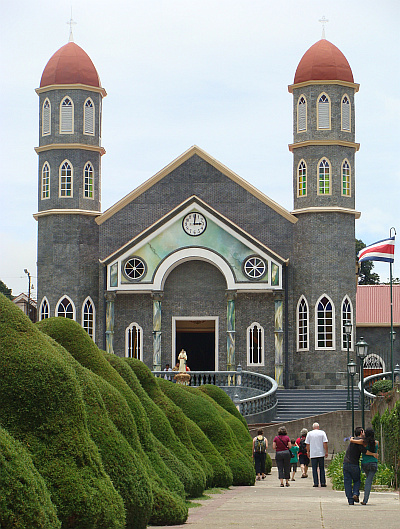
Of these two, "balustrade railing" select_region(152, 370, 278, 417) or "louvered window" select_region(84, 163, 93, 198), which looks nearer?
"balustrade railing" select_region(152, 370, 278, 417)

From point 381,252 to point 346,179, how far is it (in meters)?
4.89

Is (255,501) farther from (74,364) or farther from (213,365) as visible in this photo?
(213,365)

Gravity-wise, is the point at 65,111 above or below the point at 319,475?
above

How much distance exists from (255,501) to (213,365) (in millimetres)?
27848

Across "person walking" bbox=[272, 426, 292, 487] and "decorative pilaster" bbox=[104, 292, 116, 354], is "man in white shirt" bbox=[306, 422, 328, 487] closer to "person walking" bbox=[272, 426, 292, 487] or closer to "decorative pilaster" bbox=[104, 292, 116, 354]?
"person walking" bbox=[272, 426, 292, 487]

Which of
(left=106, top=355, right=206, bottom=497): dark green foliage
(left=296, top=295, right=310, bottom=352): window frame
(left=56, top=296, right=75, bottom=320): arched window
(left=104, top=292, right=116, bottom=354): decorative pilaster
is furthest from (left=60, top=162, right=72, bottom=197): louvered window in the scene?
(left=106, top=355, right=206, bottom=497): dark green foliage

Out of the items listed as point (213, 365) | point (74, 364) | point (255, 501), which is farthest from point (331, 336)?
point (74, 364)

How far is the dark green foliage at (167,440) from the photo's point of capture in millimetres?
14242

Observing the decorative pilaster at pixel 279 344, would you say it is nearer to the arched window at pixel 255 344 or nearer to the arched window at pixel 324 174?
the arched window at pixel 255 344

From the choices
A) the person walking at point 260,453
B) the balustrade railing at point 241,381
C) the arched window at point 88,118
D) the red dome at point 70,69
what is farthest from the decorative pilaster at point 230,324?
the person walking at point 260,453

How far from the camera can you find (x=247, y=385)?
41.8 m

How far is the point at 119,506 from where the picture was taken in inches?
389

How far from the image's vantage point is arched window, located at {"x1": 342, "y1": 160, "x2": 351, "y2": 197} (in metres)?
44.0

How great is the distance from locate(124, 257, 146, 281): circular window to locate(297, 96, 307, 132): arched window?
9213 mm
